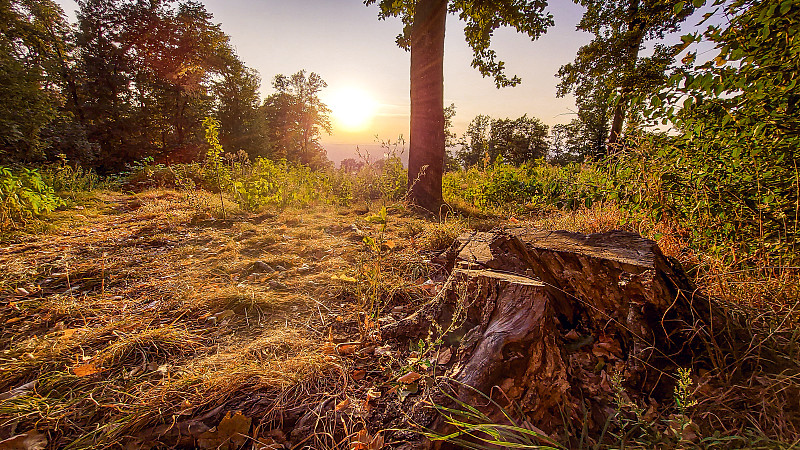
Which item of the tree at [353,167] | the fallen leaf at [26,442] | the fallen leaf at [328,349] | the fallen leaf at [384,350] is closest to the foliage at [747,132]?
the fallen leaf at [384,350]

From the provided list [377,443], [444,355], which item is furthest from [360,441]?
[444,355]

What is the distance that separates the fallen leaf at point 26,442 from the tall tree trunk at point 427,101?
4514 mm

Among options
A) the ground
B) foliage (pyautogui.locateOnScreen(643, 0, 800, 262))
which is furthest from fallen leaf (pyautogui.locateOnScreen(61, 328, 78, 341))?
foliage (pyautogui.locateOnScreen(643, 0, 800, 262))

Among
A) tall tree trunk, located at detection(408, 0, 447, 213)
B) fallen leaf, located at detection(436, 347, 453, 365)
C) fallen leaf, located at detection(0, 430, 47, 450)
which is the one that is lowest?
fallen leaf, located at detection(0, 430, 47, 450)

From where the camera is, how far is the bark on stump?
3.62ft

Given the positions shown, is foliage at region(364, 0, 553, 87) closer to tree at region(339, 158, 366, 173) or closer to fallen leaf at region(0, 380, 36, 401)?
tree at region(339, 158, 366, 173)

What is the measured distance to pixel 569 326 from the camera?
4.79 feet

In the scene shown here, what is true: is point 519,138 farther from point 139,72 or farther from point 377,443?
point 377,443

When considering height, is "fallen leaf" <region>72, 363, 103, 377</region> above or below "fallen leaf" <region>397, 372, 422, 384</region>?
below

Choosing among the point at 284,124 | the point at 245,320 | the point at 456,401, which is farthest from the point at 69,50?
the point at 456,401

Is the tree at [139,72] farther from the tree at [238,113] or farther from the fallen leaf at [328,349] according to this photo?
the fallen leaf at [328,349]

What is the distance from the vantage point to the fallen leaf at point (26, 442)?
1.01 metres

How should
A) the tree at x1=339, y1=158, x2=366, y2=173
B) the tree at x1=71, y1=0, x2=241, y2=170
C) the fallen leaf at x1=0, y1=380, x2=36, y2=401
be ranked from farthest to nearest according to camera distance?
the tree at x1=71, y1=0, x2=241, y2=170 → the tree at x1=339, y1=158, x2=366, y2=173 → the fallen leaf at x1=0, y1=380, x2=36, y2=401

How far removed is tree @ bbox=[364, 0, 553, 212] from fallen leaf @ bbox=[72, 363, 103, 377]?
4201 millimetres
